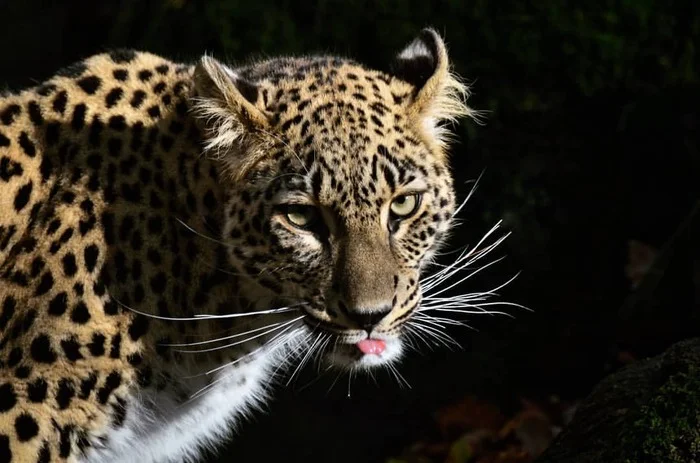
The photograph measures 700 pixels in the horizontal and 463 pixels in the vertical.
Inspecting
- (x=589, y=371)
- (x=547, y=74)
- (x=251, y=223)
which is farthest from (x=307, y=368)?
(x=251, y=223)

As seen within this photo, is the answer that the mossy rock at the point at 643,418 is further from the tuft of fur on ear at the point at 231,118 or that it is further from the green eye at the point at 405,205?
the tuft of fur on ear at the point at 231,118

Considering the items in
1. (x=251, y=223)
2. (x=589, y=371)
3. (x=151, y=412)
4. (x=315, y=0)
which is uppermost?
(x=315, y=0)

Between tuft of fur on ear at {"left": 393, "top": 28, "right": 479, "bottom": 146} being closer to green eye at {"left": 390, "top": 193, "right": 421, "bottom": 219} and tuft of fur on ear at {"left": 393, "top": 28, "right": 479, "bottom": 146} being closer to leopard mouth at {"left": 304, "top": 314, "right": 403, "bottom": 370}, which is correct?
green eye at {"left": 390, "top": 193, "right": 421, "bottom": 219}

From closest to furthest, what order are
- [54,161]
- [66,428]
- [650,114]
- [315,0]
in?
[66,428] → [54,161] → [650,114] → [315,0]

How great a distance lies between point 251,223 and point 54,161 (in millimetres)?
1142

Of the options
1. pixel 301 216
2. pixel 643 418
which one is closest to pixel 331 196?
pixel 301 216

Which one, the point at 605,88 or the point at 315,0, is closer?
the point at 605,88

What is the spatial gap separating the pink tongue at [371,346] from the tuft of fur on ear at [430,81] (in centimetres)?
119

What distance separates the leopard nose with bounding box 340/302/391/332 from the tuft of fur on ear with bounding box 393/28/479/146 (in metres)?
1.14

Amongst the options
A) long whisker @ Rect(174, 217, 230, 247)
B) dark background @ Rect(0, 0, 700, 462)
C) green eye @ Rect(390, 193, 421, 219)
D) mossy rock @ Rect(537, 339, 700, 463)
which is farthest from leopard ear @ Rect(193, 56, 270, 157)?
dark background @ Rect(0, 0, 700, 462)

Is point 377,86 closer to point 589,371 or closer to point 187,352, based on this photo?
point 187,352

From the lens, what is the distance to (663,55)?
8484mm

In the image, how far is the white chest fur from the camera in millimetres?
5514

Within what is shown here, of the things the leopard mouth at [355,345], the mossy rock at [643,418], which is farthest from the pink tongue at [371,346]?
the mossy rock at [643,418]
